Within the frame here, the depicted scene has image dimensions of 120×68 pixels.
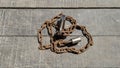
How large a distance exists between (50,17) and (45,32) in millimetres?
171

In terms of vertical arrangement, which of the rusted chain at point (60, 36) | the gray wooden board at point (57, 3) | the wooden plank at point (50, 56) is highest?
the gray wooden board at point (57, 3)

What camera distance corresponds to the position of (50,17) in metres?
2.32

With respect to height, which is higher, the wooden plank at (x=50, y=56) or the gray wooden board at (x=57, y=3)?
the gray wooden board at (x=57, y=3)

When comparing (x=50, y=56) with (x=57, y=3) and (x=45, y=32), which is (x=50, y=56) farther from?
(x=57, y=3)

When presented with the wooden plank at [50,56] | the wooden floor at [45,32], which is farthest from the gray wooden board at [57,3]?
the wooden plank at [50,56]

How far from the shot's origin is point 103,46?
2.17 metres

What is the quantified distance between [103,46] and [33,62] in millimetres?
602

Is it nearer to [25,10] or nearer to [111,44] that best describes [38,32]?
[25,10]

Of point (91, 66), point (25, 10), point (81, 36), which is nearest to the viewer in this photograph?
point (91, 66)

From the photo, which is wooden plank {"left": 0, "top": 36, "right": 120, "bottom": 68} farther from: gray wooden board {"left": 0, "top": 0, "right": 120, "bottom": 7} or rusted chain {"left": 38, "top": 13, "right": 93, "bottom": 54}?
gray wooden board {"left": 0, "top": 0, "right": 120, "bottom": 7}

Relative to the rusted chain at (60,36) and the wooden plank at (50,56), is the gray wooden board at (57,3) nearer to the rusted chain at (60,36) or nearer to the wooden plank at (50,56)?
the rusted chain at (60,36)

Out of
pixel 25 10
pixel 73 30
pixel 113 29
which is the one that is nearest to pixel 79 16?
pixel 73 30

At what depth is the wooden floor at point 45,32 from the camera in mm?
2078

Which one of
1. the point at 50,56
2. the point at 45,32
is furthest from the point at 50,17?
the point at 50,56
